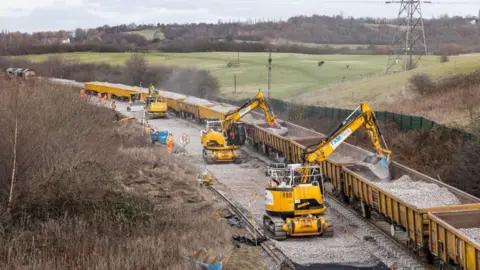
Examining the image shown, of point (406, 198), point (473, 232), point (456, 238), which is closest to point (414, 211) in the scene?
point (473, 232)

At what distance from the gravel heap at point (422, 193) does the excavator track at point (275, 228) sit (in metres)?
3.53

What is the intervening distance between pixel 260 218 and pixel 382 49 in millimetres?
95868

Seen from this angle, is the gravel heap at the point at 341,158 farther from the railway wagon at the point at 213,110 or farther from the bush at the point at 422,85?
the bush at the point at 422,85

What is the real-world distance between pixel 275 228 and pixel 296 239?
30.4 inches

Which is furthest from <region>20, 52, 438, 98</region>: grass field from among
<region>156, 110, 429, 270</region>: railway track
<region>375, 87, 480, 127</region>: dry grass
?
<region>156, 110, 429, 270</region>: railway track

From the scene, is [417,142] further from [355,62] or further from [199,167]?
[355,62]

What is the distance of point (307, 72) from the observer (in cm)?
9225

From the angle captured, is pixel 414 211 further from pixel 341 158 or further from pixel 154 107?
pixel 154 107

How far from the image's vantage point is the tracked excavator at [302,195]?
761 inches

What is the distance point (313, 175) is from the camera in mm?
20188

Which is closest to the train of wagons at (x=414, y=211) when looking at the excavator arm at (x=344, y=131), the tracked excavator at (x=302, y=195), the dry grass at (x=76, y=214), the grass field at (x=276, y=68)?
the excavator arm at (x=344, y=131)

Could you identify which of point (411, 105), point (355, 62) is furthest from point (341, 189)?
point (355, 62)

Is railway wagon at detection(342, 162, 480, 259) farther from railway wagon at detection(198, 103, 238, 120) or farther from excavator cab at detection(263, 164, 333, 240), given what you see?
Result: railway wagon at detection(198, 103, 238, 120)

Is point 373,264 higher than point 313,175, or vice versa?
point 313,175
